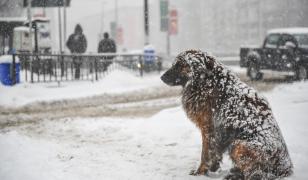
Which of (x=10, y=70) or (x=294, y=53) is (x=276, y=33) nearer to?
(x=294, y=53)

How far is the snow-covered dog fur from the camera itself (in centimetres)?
456

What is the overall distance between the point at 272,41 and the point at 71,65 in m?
8.25

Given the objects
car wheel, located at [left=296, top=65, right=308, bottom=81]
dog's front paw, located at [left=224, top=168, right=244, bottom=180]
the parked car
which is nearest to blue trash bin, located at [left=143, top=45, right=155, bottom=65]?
the parked car

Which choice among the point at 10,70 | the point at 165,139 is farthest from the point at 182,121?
the point at 10,70

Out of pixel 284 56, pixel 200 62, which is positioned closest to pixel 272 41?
pixel 284 56

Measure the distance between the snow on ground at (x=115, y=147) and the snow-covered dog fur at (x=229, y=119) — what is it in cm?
63

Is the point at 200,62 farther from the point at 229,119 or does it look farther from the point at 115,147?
the point at 115,147

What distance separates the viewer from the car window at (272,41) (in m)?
18.5

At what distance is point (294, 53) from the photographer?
1741 centimetres

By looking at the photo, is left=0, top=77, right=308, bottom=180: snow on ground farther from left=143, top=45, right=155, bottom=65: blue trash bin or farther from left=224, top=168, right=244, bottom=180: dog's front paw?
left=143, top=45, right=155, bottom=65: blue trash bin

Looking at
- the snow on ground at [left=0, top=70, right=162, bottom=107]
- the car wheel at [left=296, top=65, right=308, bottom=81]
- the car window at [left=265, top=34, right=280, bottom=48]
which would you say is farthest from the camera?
the car window at [left=265, top=34, right=280, bottom=48]

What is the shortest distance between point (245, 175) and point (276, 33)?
49.1 ft

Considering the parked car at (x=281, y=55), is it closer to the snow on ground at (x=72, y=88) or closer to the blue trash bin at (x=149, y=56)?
the snow on ground at (x=72, y=88)

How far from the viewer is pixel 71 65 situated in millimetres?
17766
